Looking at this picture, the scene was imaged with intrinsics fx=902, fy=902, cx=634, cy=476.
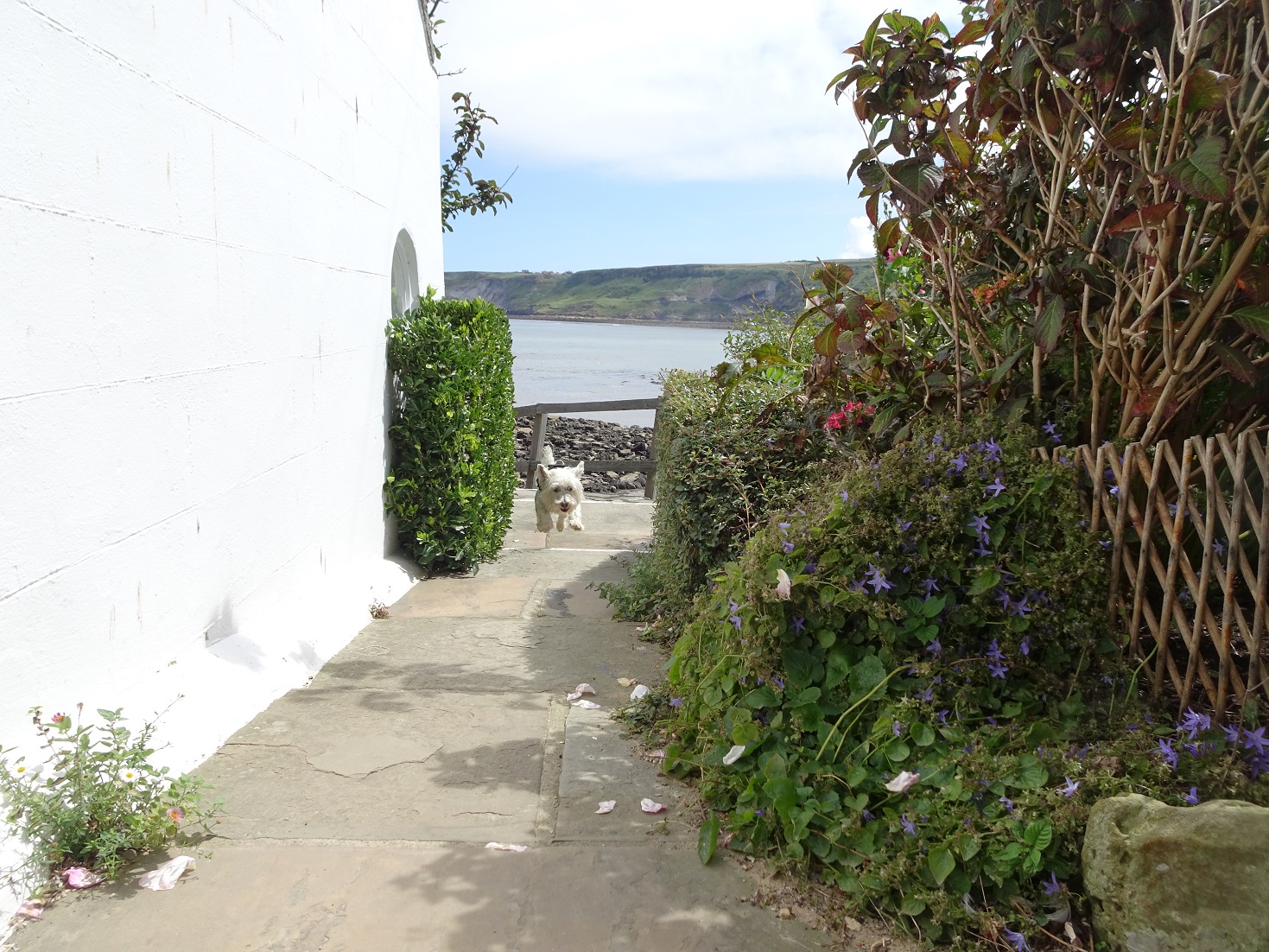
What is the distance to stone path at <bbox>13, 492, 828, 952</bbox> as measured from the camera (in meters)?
2.31

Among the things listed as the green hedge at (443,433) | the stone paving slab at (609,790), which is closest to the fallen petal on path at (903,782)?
the stone paving slab at (609,790)

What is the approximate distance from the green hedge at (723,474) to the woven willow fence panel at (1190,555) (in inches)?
58.0

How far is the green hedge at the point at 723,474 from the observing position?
4.39 meters

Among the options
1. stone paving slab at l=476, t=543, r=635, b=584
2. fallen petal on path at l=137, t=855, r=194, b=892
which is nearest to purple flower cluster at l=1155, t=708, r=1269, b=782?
fallen petal on path at l=137, t=855, r=194, b=892

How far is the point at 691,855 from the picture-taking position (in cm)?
270

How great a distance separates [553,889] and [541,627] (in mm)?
2879

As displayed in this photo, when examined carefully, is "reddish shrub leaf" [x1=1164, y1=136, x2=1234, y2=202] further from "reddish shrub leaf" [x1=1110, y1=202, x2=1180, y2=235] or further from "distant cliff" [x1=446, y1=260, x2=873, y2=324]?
"distant cliff" [x1=446, y1=260, x2=873, y2=324]

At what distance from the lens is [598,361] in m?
20.8

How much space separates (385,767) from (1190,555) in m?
2.78

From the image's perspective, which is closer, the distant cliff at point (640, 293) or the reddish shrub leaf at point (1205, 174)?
the reddish shrub leaf at point (1205, 174)

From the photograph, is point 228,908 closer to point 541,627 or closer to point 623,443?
point 541,627

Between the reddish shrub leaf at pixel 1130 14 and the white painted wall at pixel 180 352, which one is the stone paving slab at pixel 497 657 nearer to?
the white painted wall at pixel 180 352

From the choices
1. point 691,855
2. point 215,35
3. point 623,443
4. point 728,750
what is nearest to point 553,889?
point 691,855

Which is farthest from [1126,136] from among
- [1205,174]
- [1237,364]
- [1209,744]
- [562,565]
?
[562,565]
